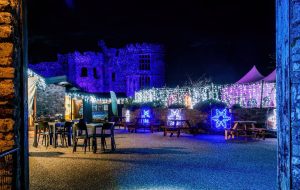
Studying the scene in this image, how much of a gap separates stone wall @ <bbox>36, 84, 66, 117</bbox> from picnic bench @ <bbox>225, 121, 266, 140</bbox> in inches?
370

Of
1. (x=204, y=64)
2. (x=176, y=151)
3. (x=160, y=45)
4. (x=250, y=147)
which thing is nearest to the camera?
(x=176, y=151)

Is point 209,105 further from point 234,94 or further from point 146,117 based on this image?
point 146,117

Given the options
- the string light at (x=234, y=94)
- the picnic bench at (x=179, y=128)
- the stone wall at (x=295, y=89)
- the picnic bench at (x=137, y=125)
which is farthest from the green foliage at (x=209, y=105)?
the stone wall at (x=295, y=89)

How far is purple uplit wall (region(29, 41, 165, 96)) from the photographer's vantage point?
3688 cm

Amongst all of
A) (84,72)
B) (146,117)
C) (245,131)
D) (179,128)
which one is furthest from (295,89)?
(84,72)

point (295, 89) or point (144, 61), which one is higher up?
point (144, 61)

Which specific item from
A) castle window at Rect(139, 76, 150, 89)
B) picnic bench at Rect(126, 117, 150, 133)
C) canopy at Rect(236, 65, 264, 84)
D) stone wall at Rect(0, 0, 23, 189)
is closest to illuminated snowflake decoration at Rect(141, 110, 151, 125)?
picnic bench at Rect(126, 117, 150, 133)

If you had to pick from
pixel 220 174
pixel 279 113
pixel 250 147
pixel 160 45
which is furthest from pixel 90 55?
pixel 279 113

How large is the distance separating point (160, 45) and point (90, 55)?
766cm

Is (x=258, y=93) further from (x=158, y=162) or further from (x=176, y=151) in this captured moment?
(x=158, y=162)

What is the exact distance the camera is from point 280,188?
382 centimetres

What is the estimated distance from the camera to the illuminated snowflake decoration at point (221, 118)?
618 inches

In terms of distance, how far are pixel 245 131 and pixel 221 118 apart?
6.33 feet

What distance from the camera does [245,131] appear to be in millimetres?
13992
